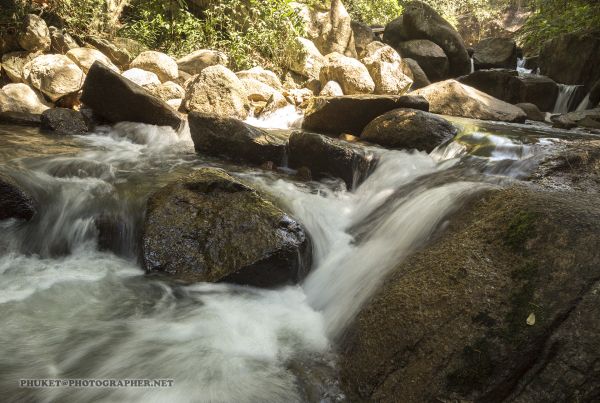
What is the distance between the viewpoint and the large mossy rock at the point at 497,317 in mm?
1726

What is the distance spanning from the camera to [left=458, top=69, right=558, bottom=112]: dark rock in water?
1230cm

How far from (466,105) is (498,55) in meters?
10.2

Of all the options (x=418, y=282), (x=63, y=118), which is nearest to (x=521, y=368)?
(x=418, y=282)

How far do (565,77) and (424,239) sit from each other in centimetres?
1466

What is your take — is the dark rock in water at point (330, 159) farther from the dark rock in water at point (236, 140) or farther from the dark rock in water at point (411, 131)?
the dark rock in water at point (411, 131)

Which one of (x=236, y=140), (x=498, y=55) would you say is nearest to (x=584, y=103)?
(x=498, y=55)

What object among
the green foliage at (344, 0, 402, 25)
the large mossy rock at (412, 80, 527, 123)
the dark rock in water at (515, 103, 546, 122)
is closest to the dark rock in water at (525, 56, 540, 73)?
the green foliage at (344, 0, 402, 25)

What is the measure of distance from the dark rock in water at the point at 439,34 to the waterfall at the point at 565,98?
4.62 metres

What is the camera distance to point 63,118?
7074 mm

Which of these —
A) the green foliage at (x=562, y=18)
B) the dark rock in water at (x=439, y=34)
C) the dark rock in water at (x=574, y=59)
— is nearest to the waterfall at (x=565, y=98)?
the dark rock in water at (x=574, y=59)

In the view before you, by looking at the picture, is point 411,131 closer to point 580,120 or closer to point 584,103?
point 580,120

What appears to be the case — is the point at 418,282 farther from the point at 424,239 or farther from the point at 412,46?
the point at 412,46

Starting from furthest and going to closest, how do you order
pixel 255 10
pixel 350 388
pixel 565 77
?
pixel 565 77
pixel 255 10
pixel 350 388

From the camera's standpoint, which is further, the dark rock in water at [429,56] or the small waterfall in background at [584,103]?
the dark rock in water at [429,56]
